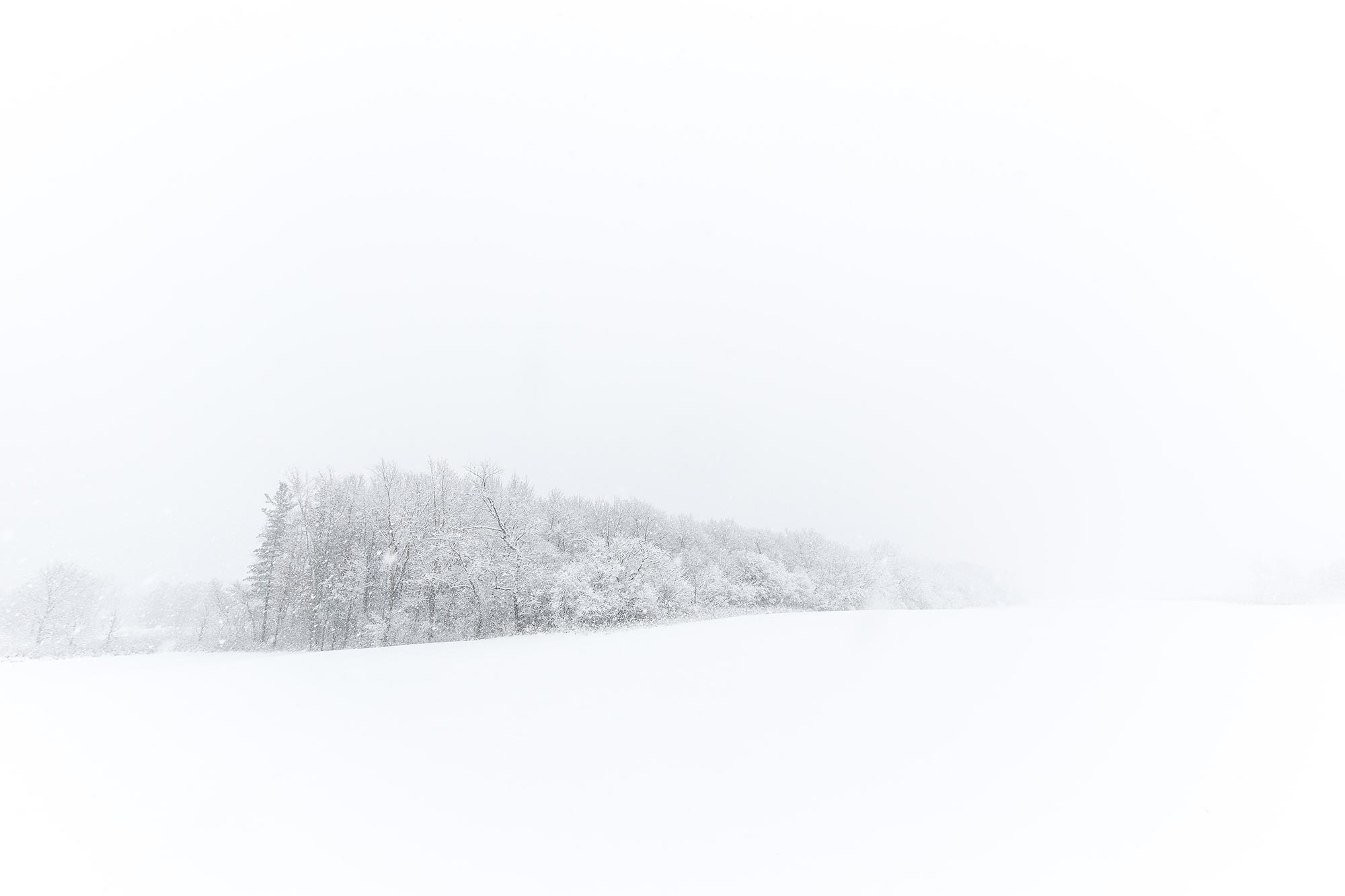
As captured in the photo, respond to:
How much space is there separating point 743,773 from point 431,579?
2574cm

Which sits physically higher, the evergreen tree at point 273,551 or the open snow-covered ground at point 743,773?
the evergreen tree at point 273,551

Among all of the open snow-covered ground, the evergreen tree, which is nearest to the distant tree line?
the evergreen tree

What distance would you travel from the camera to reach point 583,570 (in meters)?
26.6

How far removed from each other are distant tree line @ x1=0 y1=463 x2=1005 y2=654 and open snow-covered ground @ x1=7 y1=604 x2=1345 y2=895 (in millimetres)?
12737

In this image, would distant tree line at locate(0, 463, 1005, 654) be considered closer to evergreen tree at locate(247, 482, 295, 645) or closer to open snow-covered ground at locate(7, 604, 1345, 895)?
evergreen tree at locate(247, 482, 295, 645)

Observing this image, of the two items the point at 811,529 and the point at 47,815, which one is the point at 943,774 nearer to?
the point at 47,815

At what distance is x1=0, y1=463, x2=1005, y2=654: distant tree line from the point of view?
27.8m

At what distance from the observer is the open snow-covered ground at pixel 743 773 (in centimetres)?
597

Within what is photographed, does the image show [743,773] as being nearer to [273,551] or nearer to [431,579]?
[431,579]

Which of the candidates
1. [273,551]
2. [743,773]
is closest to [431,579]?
[273,551]

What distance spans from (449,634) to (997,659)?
31710 millimetres

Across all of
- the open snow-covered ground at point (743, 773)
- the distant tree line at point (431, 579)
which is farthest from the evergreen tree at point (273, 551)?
the open snow-covered ground at point (743, 773)

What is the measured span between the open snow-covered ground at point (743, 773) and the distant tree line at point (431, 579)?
12.7 meters

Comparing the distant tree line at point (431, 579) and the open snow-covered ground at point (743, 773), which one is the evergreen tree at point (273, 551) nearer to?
the distant tree line at point (431, 579)
